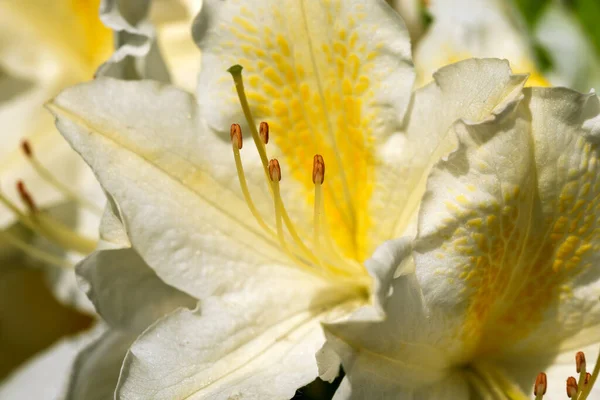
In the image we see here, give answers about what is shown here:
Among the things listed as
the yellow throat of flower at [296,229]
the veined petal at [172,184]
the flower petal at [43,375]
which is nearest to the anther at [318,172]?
the yellow throat of flower at [296,229]

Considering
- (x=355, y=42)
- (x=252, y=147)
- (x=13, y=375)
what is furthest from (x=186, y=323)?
(x=13, y=375)

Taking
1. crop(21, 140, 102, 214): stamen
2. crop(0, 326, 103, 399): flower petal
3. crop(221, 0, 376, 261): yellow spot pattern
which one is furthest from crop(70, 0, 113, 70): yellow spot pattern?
crop(221, 0, 376, 261): yellow spot pattern

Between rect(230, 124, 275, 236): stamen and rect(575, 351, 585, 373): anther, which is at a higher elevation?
rect(230, 124, 275, 236): stamen

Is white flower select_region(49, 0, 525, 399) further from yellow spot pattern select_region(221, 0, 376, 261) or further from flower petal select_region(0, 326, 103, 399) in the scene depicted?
flower petal select_region(0, 326, 103, 399)

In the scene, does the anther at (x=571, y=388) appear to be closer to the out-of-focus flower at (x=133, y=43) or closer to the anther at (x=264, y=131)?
the anther at (x=264, y=131)

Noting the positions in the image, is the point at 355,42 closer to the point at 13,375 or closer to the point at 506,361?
the point at 506,361

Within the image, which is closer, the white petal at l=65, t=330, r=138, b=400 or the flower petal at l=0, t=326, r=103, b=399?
the white petal at l=65, t=330, r=138, b=400
